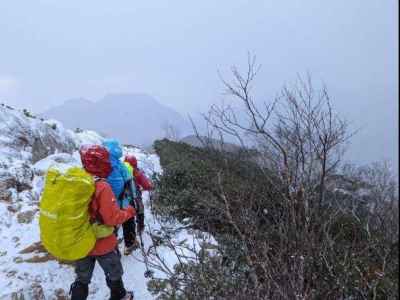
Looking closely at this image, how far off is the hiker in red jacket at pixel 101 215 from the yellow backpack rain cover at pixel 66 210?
0.38 ft

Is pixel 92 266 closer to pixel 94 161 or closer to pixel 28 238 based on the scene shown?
pixel 94 161

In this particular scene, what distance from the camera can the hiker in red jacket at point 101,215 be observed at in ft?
10.3

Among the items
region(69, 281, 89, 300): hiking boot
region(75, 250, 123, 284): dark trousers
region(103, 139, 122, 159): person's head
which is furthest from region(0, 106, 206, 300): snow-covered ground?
region(69, 281, 89, 300): hiking boot

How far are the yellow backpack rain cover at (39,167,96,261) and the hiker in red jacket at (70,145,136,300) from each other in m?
0.12

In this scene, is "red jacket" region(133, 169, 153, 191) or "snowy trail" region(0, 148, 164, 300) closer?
"snowy trail" region(0, 148, 164, 300)

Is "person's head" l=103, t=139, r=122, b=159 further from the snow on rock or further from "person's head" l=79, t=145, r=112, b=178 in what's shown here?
the snow on rock

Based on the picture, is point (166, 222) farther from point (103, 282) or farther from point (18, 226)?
point (18, 226)

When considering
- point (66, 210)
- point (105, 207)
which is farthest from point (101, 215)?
point (66, 210)

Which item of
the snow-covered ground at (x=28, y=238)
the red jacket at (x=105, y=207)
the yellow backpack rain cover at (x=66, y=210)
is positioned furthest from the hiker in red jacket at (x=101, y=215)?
the snow-covered ground at (x=28, y=238)

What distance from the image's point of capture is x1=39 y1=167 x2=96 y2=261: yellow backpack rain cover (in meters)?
2.93

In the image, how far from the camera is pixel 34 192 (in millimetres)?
6637

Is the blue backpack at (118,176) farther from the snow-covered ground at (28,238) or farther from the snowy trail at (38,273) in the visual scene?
the snowy trail at (38,273)

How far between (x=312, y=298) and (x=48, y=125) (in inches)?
396

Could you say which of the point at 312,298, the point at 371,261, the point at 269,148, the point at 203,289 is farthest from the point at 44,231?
the point at 371,261
